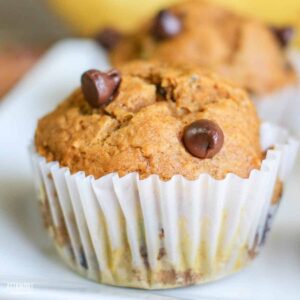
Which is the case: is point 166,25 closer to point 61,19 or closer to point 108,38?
point 108,38

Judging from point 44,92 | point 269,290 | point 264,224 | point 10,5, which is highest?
point 10,5

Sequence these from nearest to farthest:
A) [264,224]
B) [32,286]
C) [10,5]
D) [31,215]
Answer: [32,286]
[264,224]
[31,215]
[10,5]

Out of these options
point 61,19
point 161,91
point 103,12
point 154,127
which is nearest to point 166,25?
point 161,91

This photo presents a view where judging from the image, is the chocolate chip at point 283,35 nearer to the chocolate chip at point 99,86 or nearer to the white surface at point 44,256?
the white surface at point 44,256

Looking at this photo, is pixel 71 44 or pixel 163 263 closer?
pixel 163 263

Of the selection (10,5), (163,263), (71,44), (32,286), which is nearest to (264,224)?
(163,263)

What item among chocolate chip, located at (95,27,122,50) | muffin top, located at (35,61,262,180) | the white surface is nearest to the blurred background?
chocolate chip, located at (95,27,122,50)

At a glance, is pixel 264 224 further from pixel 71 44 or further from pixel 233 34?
pixel 71 44

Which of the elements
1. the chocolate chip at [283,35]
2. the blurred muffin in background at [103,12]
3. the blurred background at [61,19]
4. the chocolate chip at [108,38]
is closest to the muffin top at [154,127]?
the chocolate chip at [283,35]
